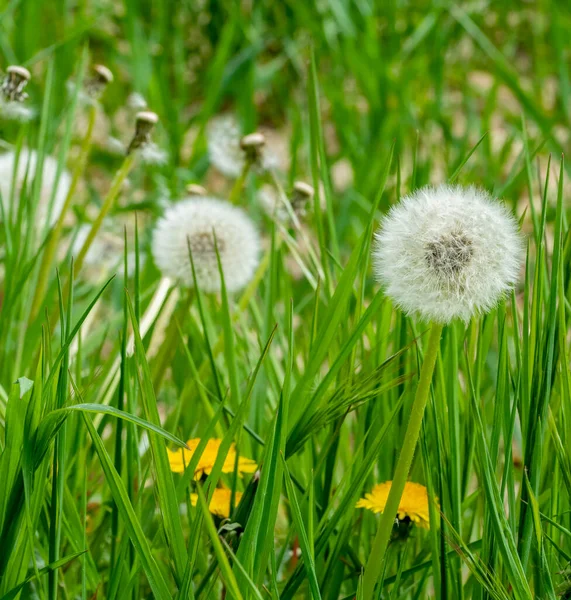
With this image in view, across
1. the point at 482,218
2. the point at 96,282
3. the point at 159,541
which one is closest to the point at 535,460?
the point at 482,218

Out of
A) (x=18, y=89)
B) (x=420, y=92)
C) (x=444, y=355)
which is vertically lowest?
(x=444, y=355)

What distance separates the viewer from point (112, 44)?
3131 mm

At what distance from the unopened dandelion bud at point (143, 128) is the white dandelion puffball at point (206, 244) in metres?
0.15

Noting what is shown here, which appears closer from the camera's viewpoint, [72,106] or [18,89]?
[18,89]

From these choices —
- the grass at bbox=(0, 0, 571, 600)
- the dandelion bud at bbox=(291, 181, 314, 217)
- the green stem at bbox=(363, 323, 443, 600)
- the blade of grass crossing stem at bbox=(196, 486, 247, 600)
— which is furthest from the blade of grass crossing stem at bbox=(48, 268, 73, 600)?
the dandelion bud at bbox=(291, 181, 314, 217)

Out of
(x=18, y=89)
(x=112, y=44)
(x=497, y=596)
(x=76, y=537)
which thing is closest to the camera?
(x=497, y=596)

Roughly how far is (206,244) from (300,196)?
0.17 meters

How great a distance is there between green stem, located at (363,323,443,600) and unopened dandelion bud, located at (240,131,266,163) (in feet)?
2.56

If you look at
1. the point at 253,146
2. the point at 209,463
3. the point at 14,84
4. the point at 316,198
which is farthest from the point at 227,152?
the point at 209,463

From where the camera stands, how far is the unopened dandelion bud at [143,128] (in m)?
1.31

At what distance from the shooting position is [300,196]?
145cm

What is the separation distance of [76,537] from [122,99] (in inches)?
95.7

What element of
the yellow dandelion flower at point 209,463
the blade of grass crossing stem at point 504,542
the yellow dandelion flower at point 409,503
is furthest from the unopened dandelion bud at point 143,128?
the blade of grass crossing stem at point 504,542

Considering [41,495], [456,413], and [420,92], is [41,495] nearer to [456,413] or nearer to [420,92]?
[456,413]
